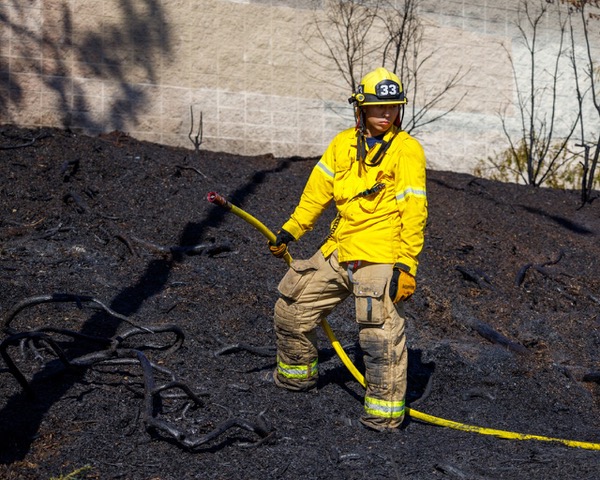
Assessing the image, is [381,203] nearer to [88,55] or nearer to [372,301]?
[372,301]

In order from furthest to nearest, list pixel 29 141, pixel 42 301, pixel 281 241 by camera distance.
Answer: pixel 29 141
pixel 281 241
pixel 42 301

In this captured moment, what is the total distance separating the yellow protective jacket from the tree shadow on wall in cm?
545

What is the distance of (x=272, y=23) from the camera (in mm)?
11227

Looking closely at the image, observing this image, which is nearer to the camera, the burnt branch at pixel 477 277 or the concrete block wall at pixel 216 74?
the burnt branch at pixel 477 277

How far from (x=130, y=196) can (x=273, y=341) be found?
2.98 metres

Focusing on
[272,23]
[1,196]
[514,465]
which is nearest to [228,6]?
[272,23]

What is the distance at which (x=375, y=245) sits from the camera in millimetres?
5395

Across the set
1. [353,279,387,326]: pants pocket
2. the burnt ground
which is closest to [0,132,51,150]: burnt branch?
the burnt ground

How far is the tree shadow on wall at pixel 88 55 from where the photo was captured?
1009 cm

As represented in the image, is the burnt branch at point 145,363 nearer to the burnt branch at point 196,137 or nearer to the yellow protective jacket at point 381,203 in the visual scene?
the yellow protective jacket at point 381,203

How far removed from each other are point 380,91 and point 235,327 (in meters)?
2.34

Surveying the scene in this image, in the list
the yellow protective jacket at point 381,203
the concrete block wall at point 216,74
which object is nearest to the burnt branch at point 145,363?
the yellow protective jacket at point 381,203

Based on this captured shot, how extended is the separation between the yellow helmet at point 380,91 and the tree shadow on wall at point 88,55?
5620 millimetres

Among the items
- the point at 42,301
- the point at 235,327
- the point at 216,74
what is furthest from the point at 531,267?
the point at 42,301
